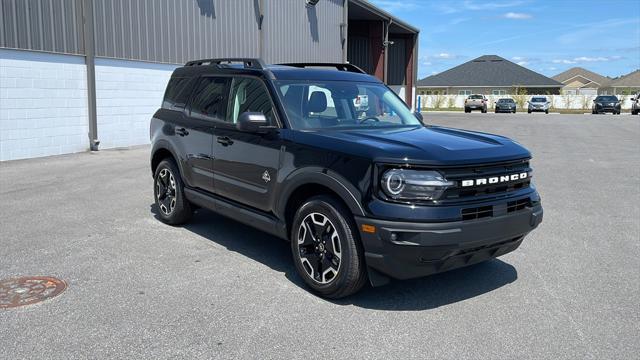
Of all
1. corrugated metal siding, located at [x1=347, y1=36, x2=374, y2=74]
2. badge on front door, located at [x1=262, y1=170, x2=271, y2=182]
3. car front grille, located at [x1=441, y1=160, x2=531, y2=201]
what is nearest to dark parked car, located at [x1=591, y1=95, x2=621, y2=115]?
corrugated metal siding, located at [x1=347, y1=36, x2=374, y2=74]

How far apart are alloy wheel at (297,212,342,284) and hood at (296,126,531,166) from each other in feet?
1.99

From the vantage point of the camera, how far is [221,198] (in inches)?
226

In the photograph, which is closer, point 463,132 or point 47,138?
point 463,132

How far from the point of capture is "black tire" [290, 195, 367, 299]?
4180 mm

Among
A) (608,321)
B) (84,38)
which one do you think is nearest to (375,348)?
(608,321)

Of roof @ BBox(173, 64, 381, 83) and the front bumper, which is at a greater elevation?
roof @ BBox(173, 64, 381, 83)

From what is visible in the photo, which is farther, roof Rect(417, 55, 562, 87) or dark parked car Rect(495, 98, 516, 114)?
roof Rect(417, 55, 562, 87)

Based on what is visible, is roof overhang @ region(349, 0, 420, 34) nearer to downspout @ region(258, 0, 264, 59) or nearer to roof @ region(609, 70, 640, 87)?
downspout @ region(258, 0, 264, 59)

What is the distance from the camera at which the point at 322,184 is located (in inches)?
172

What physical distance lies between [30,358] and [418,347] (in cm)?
241

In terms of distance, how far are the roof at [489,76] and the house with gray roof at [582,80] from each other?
23.2m

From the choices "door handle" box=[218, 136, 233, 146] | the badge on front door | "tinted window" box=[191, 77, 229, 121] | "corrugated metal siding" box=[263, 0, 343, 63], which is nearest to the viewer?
the badge on front door

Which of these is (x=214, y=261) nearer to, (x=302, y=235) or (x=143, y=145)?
(x=302, y=235)

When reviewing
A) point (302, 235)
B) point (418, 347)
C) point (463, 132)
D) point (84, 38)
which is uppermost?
point (84, 38)
